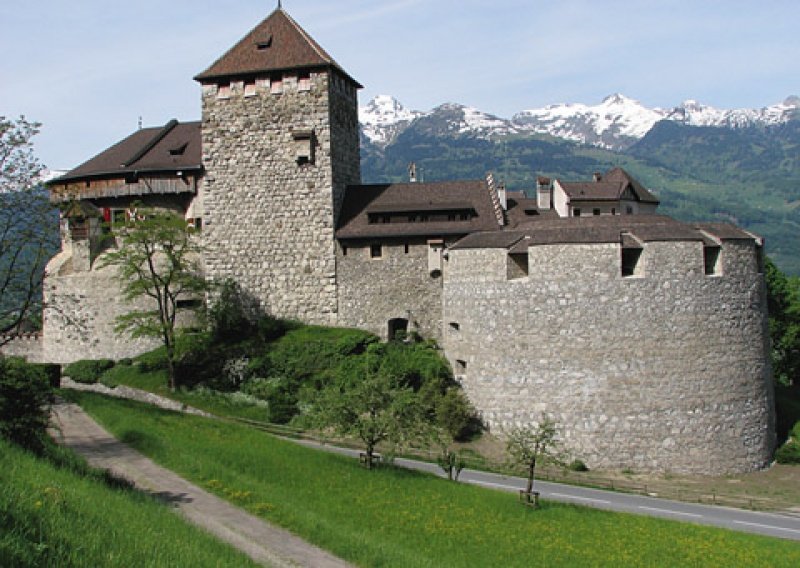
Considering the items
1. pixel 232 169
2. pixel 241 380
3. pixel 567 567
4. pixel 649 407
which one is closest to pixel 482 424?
pixel 649 407

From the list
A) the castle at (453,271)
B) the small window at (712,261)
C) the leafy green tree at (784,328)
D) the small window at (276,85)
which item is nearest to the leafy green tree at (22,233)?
the castle at (453,271)

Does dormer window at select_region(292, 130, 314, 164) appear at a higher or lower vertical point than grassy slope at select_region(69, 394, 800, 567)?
higher

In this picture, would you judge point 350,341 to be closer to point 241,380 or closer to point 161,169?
point 241,380

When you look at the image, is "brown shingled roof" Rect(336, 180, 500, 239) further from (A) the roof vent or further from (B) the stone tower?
(A) the roof vent

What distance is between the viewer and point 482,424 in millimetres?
33094

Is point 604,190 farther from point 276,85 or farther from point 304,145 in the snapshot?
point 276,85

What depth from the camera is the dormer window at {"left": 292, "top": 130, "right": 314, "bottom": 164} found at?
3809 cm

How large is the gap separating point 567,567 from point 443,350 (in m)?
19.4

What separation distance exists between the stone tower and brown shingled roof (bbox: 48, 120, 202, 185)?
294 cm

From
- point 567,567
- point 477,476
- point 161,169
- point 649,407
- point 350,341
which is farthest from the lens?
point 161,169

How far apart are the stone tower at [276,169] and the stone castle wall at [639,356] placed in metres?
11.4


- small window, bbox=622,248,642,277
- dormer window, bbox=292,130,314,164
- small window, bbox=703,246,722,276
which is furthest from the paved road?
dormer window, bbox=292,130,314,164

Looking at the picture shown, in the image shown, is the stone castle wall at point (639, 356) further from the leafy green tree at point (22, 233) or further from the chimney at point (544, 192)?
the chimney at point (544, 192)

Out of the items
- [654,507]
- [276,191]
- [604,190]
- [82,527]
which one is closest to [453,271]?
[276,191]
